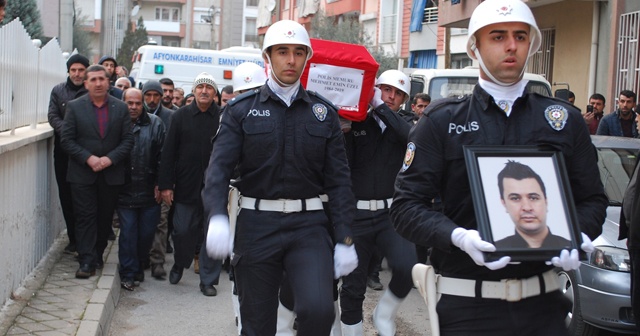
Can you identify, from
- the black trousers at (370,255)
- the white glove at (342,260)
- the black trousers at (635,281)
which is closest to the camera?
the white glove at (342,260)

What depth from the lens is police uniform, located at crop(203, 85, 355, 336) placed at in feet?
16.7

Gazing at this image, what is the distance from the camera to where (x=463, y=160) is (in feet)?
12.1

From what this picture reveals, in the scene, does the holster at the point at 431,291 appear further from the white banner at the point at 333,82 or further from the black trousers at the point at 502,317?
the white banner at the point at 333,82

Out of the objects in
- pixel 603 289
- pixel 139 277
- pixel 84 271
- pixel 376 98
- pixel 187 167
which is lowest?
pixel 139 277

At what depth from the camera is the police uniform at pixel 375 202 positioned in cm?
682

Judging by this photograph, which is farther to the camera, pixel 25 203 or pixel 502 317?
pixel 25 203

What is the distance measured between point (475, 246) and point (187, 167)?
6385 millimetres

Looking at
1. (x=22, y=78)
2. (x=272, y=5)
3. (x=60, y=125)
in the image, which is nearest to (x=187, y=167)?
(x=60, y=125)

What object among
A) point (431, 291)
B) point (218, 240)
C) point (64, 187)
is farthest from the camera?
point (64, 187)

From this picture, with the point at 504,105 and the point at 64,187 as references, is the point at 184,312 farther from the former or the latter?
the point at 504,105

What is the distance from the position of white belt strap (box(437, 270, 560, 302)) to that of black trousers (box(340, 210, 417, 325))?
3.04 m

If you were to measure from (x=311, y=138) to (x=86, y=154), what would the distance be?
4.24 m

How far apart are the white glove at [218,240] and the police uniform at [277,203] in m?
0.14

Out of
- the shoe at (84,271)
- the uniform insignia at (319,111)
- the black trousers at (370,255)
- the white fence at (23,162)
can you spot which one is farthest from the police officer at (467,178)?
the shoe at (84,271)
